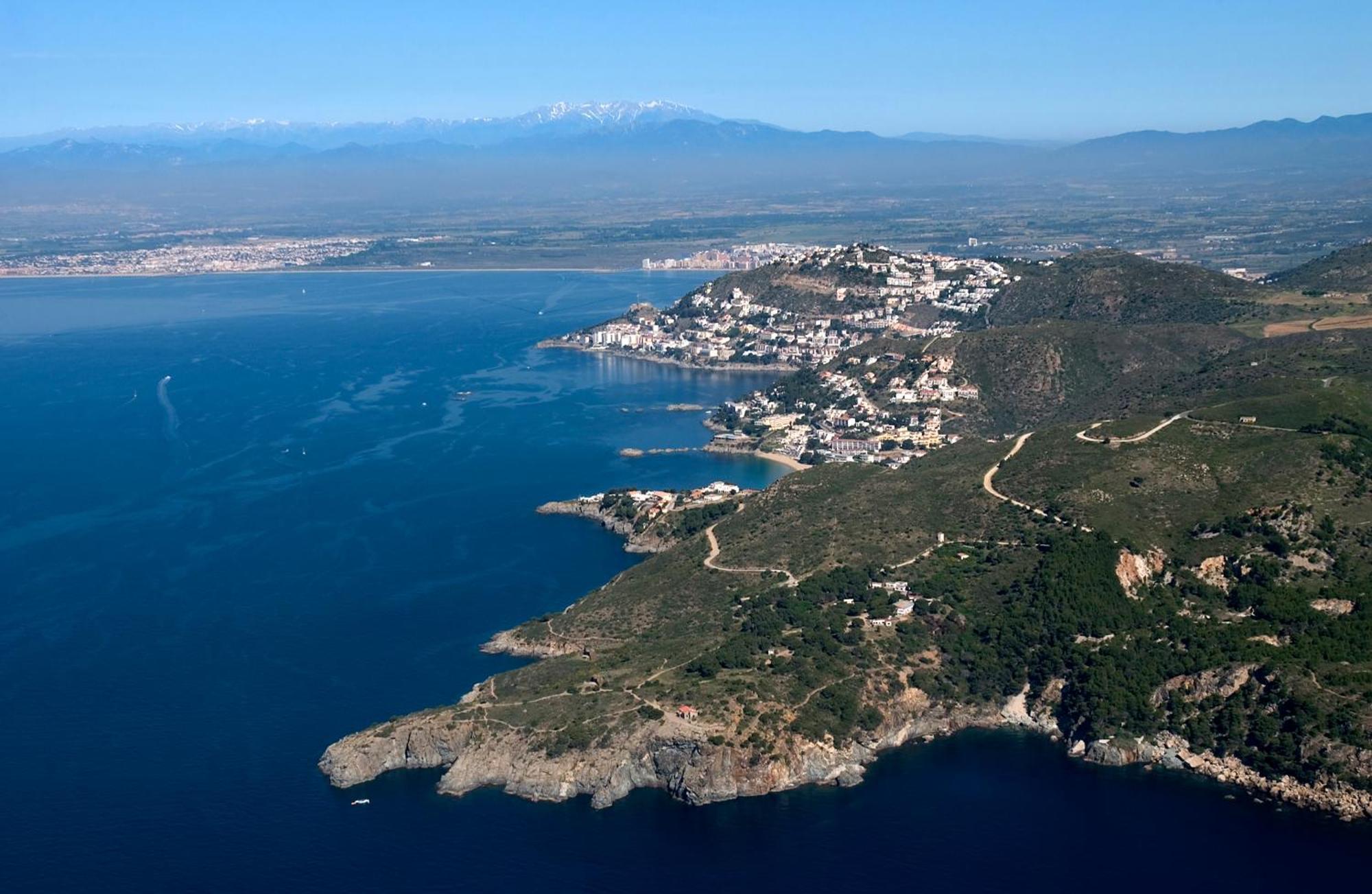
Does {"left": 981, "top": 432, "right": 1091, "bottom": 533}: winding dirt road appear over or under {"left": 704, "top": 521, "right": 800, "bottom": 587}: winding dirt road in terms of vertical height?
over

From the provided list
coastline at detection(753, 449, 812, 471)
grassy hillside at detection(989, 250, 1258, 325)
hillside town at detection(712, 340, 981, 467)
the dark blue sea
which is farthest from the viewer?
grassy hillside at detection(989, 250, 1258, 325)

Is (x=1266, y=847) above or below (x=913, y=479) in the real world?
below

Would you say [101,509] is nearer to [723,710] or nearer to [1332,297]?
[723,710]

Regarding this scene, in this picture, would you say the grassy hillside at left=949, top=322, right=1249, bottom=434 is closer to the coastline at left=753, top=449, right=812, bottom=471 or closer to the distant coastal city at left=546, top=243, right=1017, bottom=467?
the distant coastal city at left=546, top=243, right=1017, bottom=467

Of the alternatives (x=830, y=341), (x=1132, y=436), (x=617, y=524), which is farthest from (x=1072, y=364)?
(x=617, y=524)

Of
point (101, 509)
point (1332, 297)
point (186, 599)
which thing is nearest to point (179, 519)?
point (101, 509)

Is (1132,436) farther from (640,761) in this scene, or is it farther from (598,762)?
(598,762)

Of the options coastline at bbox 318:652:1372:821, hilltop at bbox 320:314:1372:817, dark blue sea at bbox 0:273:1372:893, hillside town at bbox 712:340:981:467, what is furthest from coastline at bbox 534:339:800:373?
coastline at bbox 318:652:1372:821
